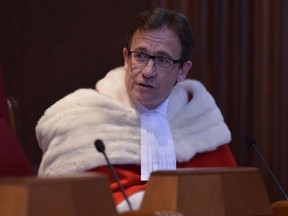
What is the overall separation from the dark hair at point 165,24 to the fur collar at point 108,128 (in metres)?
0.20

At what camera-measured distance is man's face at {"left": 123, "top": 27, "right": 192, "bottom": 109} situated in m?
3.22

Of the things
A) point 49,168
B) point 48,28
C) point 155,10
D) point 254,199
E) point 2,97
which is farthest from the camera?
point 48,28

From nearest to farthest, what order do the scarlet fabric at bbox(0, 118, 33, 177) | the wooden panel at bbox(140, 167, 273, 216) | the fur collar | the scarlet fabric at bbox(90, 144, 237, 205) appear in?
the wooden panel at bbox(140, 167, 273, 216), the scarlet fabric at bbox(0, 118, 33, 177), the scarlet fabric at bbox(90, 144, 237, 205), the fur collar

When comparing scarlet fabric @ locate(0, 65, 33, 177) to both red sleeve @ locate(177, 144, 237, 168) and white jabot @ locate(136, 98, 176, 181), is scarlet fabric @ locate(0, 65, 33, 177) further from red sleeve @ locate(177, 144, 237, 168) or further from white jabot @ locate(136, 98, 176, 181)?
red sleeve @ locate(177, 144, 237, 168)

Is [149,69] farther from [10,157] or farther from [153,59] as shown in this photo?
[10,157]

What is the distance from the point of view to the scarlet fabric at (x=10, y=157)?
7.46 ft

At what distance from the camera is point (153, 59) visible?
10.7ft

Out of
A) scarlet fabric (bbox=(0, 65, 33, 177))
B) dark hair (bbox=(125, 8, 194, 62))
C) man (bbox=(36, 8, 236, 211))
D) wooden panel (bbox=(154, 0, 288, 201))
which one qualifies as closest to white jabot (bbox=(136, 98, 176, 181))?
man (bbox=(36, 8, 236, 211))

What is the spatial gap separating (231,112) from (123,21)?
0.73 metres

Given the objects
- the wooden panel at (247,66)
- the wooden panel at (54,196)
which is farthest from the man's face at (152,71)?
the wooden panel at (54,196)

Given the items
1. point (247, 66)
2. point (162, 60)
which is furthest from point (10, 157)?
point (247, 66)

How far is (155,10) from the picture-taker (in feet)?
11.0

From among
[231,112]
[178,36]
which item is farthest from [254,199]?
[231,112]

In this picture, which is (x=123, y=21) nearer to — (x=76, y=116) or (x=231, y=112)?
(x=231, y=112)
